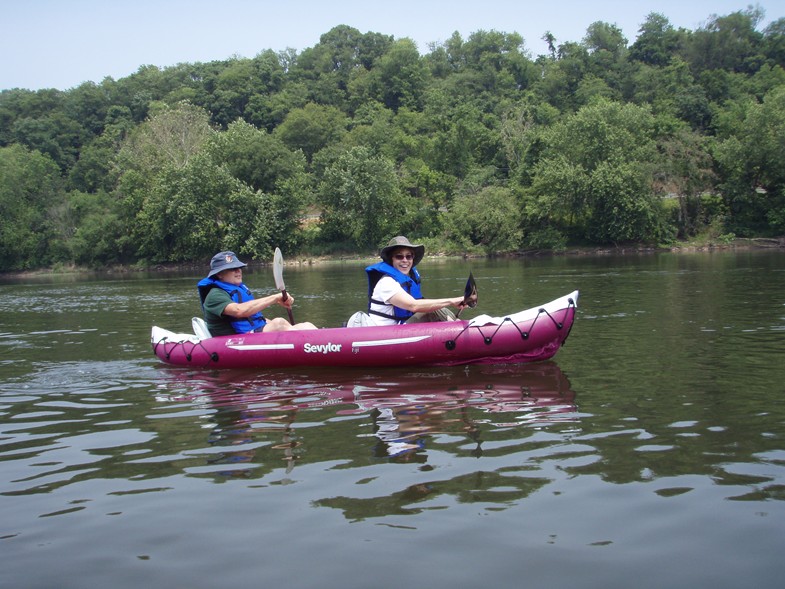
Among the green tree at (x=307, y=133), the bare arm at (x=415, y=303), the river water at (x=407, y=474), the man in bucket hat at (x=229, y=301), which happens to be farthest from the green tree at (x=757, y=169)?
the man in bucket hat at (x=229, y=301)

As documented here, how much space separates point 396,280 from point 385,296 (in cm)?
22

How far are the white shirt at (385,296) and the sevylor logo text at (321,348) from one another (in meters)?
0.59

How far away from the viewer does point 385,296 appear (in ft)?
26.6

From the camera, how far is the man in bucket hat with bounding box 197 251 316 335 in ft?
27.0

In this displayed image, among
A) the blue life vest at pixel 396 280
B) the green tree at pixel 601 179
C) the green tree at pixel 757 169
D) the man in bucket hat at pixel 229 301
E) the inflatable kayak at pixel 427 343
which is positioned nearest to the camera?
the inflatable kayak at pixel 427 343

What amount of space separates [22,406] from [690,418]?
5714mm

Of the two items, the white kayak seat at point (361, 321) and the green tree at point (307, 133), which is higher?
the green tree at point (307, 133)

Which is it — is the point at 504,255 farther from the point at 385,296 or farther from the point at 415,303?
the point at 415,303

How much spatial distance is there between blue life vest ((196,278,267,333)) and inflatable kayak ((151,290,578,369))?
1.47ft

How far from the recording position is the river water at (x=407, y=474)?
3.26 m

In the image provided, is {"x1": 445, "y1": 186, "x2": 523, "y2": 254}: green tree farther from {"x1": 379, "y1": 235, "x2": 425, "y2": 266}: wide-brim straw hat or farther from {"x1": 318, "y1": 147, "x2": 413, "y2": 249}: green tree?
{"x1": 379, "y1": 235, "x2": 425, "y2": 266}: wide-brim straw hat

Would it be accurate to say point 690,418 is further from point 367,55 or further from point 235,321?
point 367,55

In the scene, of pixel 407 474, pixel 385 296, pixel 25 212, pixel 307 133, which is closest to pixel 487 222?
pixel 307 133

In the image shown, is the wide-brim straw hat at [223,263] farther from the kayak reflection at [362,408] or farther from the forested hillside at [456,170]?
the forested hillside at [456,170]
